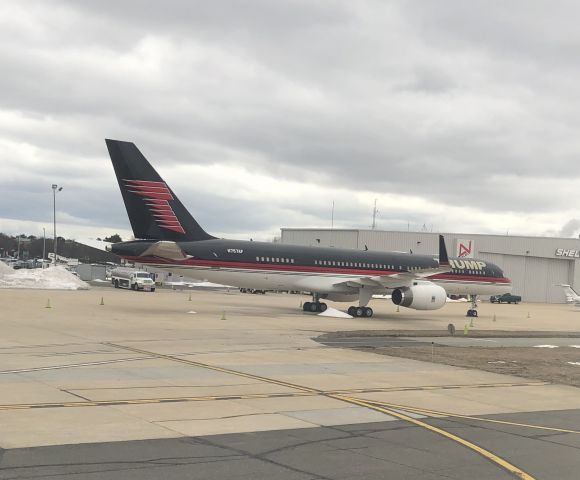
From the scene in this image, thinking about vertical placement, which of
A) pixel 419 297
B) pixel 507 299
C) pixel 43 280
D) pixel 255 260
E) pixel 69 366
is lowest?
pixel 507 299

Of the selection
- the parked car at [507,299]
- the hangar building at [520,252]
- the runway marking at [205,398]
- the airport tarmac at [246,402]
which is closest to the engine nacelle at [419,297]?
the airport tarmac at [246,402]

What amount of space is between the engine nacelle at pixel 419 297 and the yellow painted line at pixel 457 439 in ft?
83.3

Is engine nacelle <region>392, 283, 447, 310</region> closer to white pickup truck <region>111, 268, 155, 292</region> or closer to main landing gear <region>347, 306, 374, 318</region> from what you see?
main landing gear <region>347, 306, 374, 318</region>

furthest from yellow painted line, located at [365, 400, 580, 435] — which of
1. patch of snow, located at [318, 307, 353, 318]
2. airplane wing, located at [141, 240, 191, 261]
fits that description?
patch of snow, located at [318, 307, 353, 318]

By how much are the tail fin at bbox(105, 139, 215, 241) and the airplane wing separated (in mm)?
1082

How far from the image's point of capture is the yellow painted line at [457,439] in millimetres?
8205

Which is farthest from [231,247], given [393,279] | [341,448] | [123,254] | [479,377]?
[341,448]

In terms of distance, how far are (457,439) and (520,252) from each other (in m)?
88.7

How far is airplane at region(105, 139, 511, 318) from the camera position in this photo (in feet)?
114

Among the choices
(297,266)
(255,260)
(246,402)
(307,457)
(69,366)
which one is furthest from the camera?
(297,266)

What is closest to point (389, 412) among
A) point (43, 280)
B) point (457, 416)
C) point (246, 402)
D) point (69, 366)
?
point (457, 416)

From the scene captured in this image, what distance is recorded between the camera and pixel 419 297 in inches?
1503

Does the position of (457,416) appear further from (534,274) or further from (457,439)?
(534,274)

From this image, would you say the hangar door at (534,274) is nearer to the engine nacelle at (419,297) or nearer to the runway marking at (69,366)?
the engine nacelle at (419,297)
